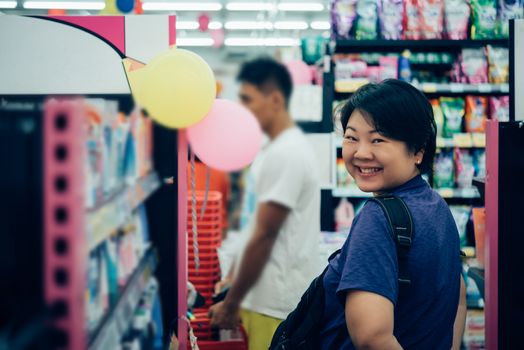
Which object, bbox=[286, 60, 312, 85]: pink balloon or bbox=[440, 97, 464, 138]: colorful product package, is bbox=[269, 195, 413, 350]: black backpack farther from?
bbox=[440, 97, 464, 138]: colorful product package

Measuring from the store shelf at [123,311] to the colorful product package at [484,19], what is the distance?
4.35 metres

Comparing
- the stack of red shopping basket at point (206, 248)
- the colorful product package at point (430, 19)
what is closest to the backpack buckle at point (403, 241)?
the stack of red shopping basket at point (206, 248)

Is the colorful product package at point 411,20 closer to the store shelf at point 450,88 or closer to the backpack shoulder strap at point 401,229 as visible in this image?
the store shelf at point 450,88

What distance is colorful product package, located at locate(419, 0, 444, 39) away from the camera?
5023 millimetres

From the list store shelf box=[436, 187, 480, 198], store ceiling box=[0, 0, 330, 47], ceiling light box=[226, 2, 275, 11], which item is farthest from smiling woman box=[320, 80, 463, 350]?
ceiling light box=[226, 2, 275, 11]

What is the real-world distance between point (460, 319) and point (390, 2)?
11.7ft

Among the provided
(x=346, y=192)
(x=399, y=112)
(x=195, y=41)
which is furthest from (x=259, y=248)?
(x=195, y=41)

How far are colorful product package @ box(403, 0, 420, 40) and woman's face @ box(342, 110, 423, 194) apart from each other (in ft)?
11.6

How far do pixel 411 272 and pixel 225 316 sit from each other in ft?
1.69

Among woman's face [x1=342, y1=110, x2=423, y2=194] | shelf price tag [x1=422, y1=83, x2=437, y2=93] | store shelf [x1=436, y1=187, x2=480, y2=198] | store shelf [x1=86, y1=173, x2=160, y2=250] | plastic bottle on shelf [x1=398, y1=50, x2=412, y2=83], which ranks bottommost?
store shelf [x1=436, y1=187, x2=480, y2=198]

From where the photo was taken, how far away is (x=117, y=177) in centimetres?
124

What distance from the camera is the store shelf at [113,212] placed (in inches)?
39.0

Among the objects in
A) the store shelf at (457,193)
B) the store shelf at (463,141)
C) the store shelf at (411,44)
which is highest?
the store shelf at (411,44)

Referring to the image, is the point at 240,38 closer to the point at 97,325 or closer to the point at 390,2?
the point at 390,2
